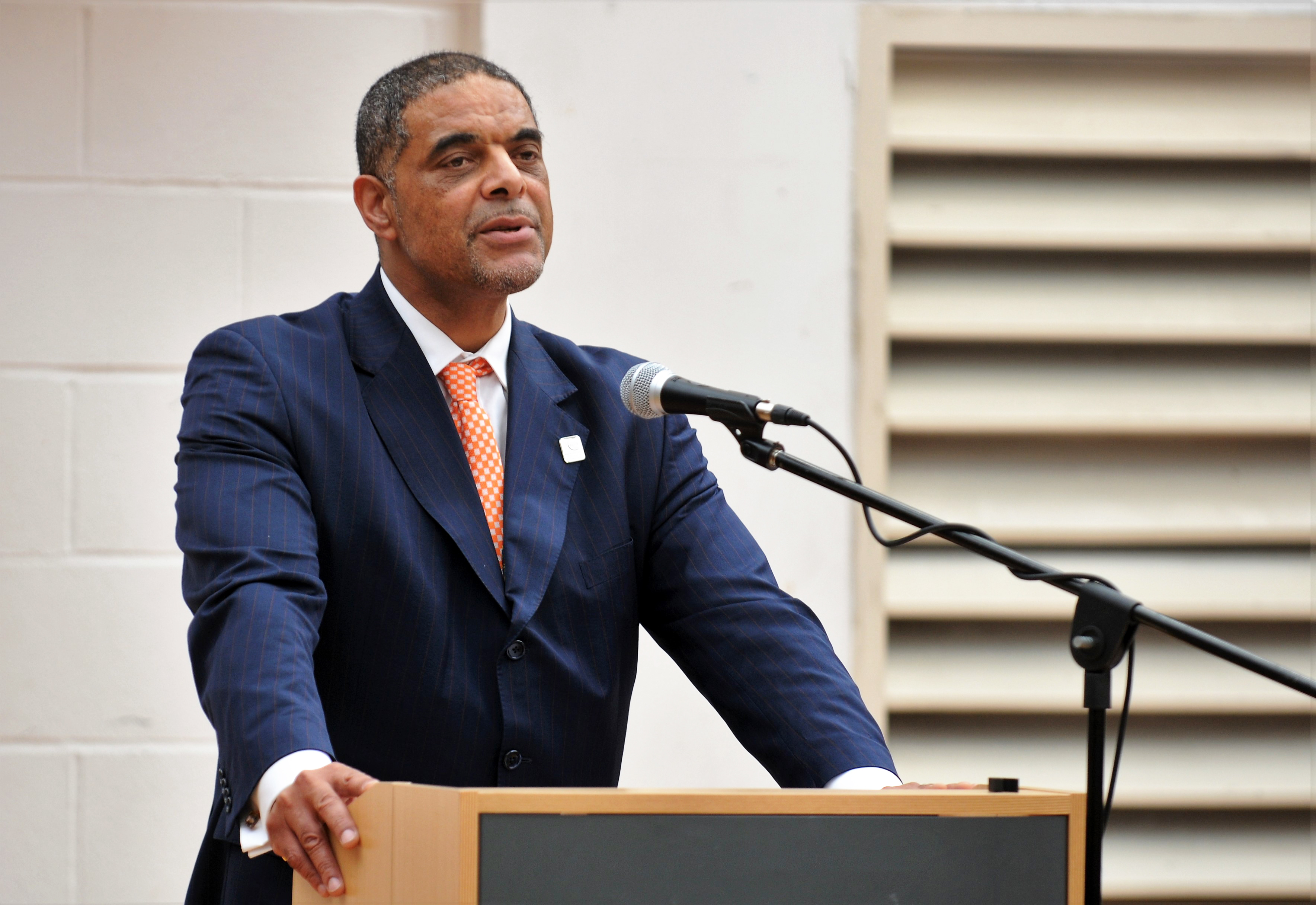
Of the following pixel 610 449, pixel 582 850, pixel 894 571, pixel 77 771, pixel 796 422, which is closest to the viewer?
pixel 582 850

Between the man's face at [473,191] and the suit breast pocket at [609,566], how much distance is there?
Answer: 353mm

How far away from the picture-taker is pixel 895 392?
2646mm

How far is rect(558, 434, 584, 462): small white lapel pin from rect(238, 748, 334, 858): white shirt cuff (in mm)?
573

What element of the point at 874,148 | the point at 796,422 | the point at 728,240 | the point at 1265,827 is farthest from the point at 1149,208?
the point at 796,422

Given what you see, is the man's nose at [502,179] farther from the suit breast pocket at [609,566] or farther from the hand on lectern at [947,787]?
the hand on lectern at [947,787]

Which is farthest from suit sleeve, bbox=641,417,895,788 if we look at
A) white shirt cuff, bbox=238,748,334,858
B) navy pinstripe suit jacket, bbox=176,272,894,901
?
white shirt cuff, bbox=238,748,334,858

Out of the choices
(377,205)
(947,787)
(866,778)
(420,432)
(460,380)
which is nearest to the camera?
(947,787)

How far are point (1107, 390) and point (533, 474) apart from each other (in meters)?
1.47

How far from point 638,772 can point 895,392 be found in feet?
2.90

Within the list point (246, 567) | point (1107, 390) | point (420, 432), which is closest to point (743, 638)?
point (420, 432)

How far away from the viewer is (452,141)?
67.6 inches

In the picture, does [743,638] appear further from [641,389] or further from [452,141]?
[452,141]

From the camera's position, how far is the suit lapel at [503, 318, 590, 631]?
1548 millimetres

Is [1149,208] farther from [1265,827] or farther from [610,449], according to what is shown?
[610,449]
